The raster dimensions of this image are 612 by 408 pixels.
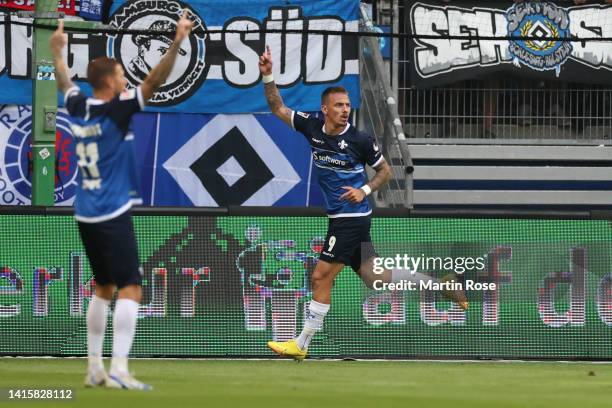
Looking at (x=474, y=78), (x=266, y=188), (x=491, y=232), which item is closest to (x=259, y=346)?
(x=491, y=232)

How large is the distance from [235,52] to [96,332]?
35.5 feet

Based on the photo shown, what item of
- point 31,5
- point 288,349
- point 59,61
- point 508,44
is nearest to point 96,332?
point 59,61

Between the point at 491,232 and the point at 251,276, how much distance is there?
2.42 metres

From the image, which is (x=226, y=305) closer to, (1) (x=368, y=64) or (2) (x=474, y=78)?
(1) (x=368, y=64)

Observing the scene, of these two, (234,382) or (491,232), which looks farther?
(491,232)

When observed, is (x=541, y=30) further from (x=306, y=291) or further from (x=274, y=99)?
(x=274, y=99)

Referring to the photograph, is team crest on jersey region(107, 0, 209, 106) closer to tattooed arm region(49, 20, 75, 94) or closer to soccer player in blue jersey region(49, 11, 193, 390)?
tattooed arm region(49, 20, 75, 94)

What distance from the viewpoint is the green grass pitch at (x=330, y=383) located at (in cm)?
833

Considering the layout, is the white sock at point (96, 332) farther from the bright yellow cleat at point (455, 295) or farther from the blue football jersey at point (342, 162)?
the bright yellow cleat at point (455, 295)

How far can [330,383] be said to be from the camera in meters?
10.2

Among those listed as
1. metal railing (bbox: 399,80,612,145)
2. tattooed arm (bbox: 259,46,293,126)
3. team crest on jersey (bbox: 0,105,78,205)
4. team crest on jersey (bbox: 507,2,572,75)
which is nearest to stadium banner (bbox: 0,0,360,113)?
team crest on jersey (bbox: 0,105,78,205)

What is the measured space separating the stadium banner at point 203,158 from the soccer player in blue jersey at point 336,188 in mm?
6859

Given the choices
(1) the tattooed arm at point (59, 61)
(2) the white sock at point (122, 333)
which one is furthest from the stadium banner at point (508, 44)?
(2) the white sock at point (122, 333)

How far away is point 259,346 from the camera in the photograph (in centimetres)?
1330
